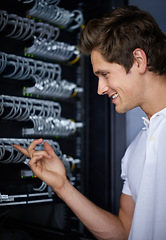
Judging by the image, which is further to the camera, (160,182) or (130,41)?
(130,41)

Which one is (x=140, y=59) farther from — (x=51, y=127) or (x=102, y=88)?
(x=51, y=127)

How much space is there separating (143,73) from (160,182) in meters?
0.50

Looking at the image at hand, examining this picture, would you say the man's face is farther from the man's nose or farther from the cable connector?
the cable connector

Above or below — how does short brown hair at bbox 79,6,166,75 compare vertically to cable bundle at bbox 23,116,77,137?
above

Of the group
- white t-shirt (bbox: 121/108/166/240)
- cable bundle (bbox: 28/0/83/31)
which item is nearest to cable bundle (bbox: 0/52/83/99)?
cable bundle (bbox: 28/0/83/31)

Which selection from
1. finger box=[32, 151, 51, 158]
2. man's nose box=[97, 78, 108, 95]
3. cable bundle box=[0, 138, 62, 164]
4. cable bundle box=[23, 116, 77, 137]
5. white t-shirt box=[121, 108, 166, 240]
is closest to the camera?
white t-shirt box=[121, 108, 166, 240]

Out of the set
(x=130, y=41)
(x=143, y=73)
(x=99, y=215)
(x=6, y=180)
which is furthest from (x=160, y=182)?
(x=6, y=180)

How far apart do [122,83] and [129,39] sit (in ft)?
0.68

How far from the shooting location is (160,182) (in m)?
1.25

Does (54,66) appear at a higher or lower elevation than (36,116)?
higher

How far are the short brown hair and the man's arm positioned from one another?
53 centimetres

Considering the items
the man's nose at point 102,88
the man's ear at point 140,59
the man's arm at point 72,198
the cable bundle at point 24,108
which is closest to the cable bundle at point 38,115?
the cable bundle at point 24,108

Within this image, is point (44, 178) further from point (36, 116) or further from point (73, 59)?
point (73, 59)

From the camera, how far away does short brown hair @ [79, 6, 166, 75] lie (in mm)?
1411
